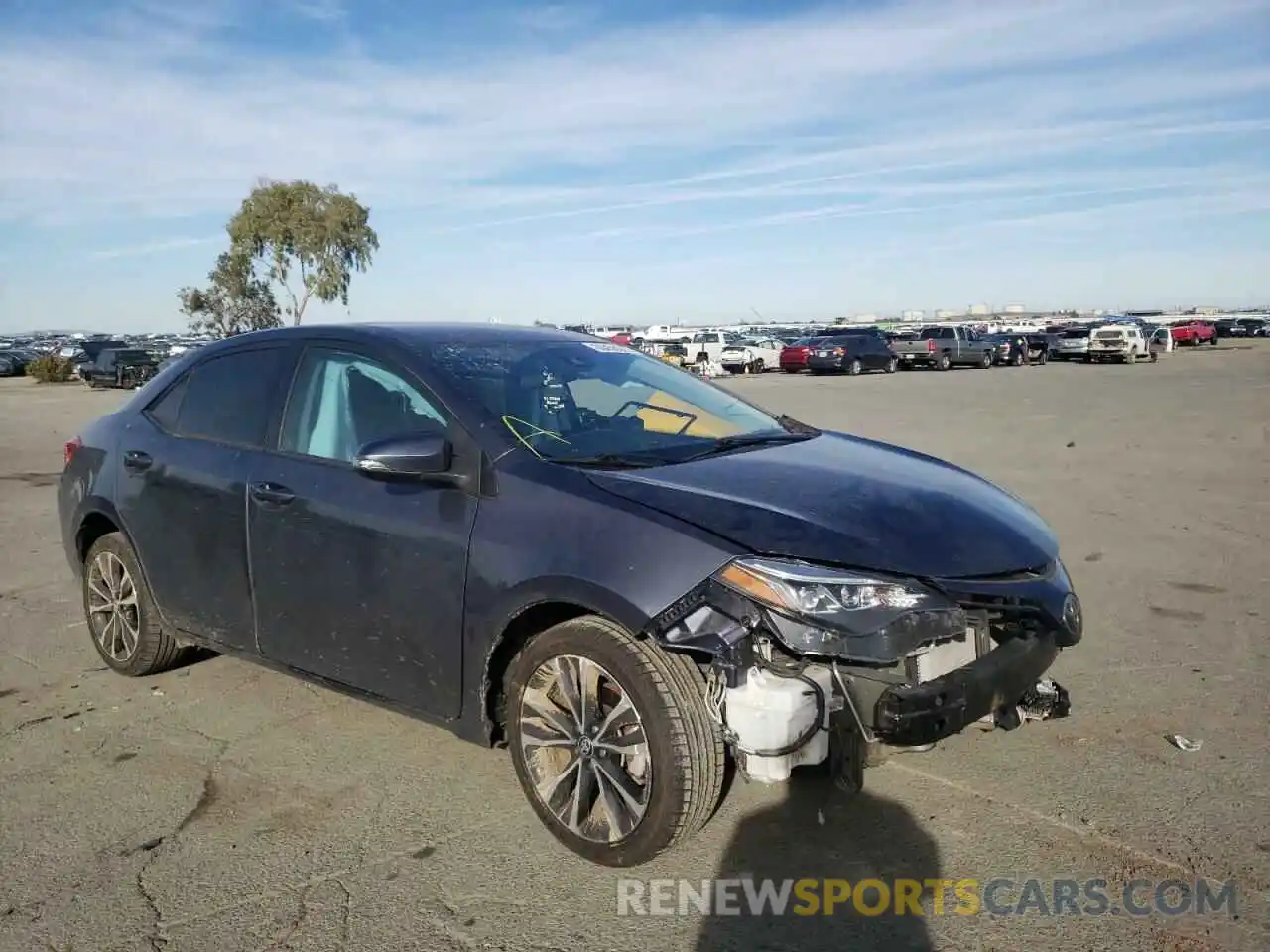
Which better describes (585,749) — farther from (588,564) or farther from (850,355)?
(850,355)

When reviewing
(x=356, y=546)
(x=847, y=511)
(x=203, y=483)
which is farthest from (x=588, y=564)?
(x=203, y=483)

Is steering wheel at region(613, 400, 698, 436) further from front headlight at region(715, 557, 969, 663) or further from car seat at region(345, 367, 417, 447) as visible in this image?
front headlight at region(715, 557, 969, 663)

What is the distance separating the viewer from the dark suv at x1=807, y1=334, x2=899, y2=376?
1610 inches

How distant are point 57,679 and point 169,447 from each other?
1.37 m

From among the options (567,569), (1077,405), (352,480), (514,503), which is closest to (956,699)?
(567,569)

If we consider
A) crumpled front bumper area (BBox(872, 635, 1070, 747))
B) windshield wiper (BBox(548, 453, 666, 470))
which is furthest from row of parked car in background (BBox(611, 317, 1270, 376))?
crumpled front bumper area (BBox(872, 635, 1070, 747))

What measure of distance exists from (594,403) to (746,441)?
602mm

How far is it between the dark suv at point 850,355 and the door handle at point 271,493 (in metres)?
38.1

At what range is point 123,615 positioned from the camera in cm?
496

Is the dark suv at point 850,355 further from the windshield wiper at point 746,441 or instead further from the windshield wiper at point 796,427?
the windshield wiper at point 746,441

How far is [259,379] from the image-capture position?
442 cm

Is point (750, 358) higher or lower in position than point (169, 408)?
lower

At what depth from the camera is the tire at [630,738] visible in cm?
301

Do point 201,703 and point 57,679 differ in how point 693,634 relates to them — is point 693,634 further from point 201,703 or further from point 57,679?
point 57,679
